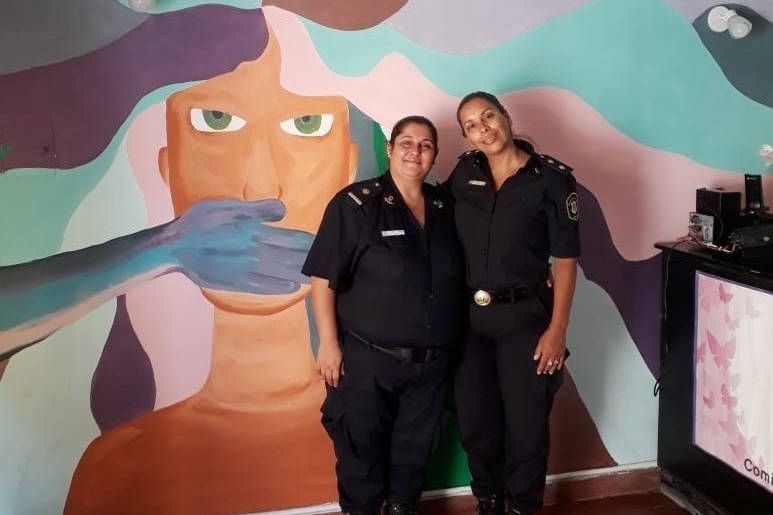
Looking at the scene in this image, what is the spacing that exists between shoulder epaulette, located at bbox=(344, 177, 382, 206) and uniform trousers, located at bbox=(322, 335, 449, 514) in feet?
1.20

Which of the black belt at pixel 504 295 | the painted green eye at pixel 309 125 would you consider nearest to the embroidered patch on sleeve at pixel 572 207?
the black belt at pixel 504 295

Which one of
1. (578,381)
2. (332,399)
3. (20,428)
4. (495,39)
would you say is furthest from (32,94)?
(578,381)

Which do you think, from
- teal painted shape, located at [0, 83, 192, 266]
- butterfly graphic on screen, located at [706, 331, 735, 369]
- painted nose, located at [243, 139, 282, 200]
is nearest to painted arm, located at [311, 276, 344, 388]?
painted nose, located at [243, 139, 282, 200]

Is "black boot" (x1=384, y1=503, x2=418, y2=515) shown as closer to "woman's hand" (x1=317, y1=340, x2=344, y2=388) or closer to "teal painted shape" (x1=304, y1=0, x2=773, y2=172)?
"woman's hand" (x1=317, y1=340, x2=344, y2=388)

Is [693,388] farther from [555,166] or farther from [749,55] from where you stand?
[749,55]

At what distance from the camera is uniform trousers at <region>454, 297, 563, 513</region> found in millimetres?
1905

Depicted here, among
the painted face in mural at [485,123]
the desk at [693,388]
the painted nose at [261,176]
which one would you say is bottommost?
the desk at [693,388]

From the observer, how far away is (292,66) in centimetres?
203

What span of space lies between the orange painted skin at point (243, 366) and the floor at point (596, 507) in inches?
14.5

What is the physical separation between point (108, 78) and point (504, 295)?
1.23 m

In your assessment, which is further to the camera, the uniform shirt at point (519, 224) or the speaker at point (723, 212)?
the speaker at point (723, 212)

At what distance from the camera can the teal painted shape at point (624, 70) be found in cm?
209

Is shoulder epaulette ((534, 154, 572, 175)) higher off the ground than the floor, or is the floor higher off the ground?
shoulder epaulette ((534, 154, 572, 175))

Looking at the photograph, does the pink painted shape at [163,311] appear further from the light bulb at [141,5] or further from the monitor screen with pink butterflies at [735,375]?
the monitor screen with pink butterflies at [735,375]
